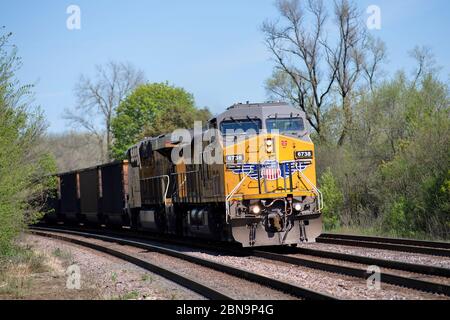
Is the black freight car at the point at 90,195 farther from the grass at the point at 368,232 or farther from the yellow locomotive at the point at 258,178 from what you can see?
the yellow locomotive at the point at 258,178

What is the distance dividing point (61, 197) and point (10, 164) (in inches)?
983

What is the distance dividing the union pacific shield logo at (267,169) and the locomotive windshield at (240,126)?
997 mm

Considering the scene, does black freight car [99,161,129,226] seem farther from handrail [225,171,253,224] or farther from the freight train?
handrail [225,171,253,224]

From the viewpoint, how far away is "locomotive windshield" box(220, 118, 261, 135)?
16.9 m

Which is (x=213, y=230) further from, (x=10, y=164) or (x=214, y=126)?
(x=10, y=164)

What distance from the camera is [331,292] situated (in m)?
10.0

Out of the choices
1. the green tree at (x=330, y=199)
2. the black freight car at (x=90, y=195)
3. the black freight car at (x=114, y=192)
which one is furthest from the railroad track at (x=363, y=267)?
the black freight car at (x=90, y=195)

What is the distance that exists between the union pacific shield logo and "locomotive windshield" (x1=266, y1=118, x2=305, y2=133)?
1006 millimetres

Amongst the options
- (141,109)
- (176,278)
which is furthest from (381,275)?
(141,109)

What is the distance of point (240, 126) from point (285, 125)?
1242 millimetres

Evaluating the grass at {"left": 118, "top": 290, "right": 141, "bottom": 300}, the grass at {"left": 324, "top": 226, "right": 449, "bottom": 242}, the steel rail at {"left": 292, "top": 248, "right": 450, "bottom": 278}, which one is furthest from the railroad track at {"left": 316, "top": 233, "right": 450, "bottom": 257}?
the grass at {"left": 118, "top": 290, "right": 141, "bottom": 300}

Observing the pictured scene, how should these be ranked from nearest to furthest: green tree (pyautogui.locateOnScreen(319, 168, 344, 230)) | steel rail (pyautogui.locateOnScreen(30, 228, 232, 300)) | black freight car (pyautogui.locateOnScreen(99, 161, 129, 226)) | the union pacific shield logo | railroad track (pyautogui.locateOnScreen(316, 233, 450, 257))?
steel rail (pyautogui.locateOnScreen(30, 228, 232, 300))
railroad track (pyautogui.locateOnScreen(316, 233, 450, 257))
the union pacific shield logo
black freight car (pyautogui.locateOnScreen(99, 161, 129, 226))
green tree (pyautogui.locateOnScreen(319, 168, 344, 230))
